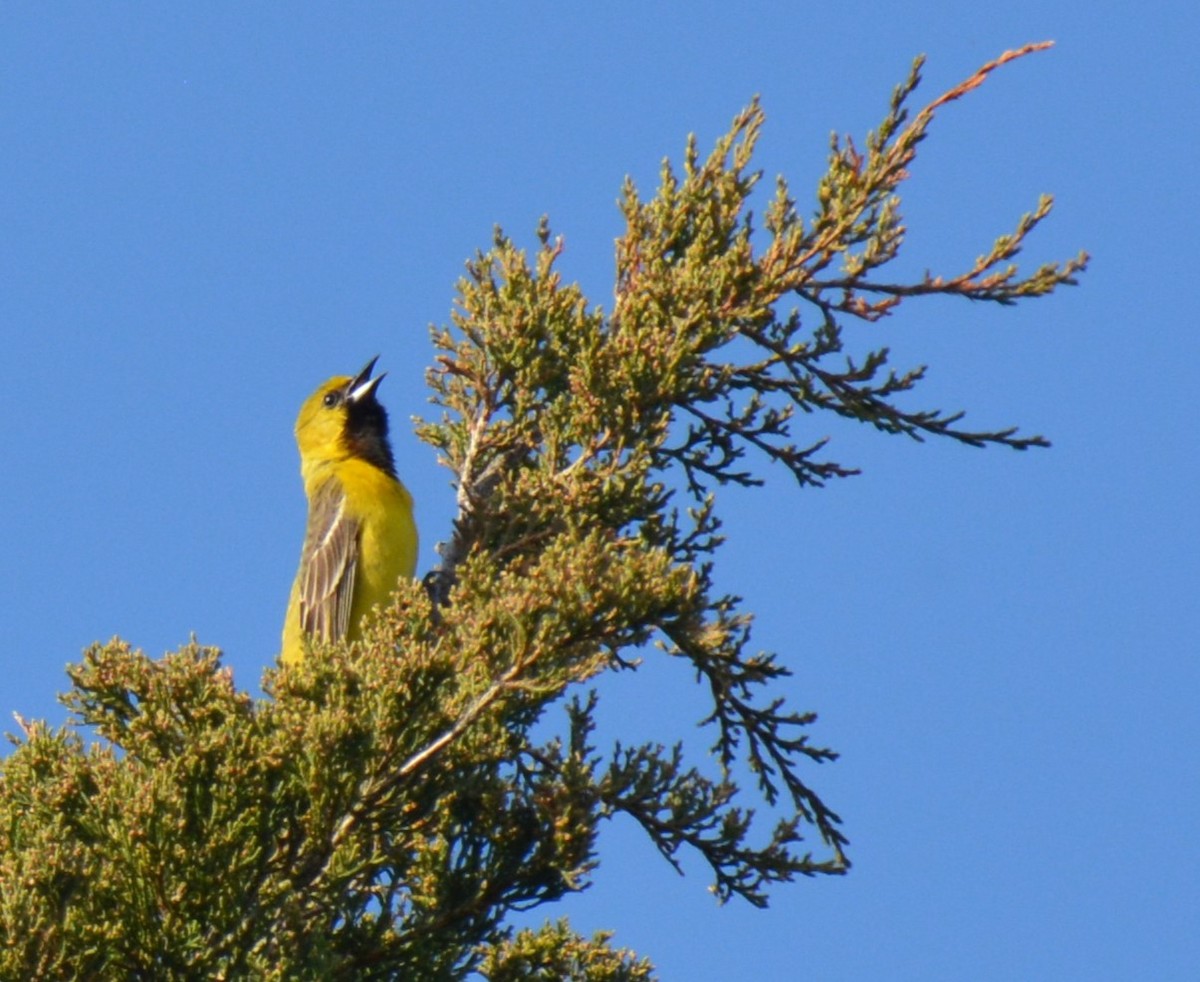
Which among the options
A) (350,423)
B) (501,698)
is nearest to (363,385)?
(350,423)

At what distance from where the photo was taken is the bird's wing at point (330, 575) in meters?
7.40

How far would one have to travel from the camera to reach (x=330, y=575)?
7461 mm

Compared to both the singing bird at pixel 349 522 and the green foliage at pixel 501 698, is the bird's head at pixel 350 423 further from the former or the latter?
the green foliage at pixel 501 698

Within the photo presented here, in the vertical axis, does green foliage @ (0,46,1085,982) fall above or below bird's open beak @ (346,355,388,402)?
below

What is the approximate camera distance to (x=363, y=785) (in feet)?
14.2

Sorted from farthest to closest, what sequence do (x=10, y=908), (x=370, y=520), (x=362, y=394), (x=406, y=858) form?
(x=362, y=394)
(x=370, y=520)
(x=406, y=858)
(x=10, y=908)

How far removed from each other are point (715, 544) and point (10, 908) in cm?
234

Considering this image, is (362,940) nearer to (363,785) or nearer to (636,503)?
(363,785)

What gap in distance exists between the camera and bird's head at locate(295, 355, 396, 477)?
318 inches

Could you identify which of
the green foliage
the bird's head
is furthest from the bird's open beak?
the green foliage

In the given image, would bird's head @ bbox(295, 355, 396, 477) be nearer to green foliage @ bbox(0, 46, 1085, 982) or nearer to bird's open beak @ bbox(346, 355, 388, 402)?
bird's open beak @ bbox(346, 355, 388, 402)

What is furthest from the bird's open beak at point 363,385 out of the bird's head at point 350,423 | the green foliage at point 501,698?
the green foliage at point 501,698

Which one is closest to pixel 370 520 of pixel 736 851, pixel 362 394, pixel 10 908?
pixel 362 394

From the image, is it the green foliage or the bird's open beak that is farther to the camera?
the bird's open beak
